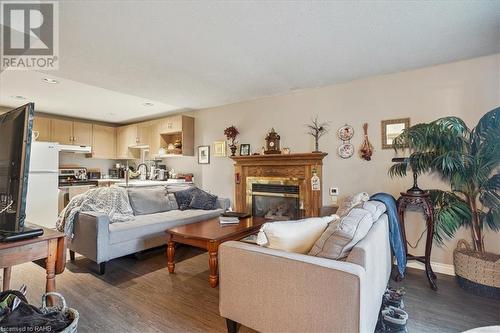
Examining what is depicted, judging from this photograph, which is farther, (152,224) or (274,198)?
Answer: (274,198)

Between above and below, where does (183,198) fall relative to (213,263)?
above

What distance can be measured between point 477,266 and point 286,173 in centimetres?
227

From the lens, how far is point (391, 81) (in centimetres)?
Answer: 302

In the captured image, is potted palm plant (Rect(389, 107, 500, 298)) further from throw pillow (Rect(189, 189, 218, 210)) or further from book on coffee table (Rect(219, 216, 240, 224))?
throw pillow (Rect(189, 189, 218, 210))

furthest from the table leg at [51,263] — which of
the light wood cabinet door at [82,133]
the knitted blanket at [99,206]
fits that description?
the light wood cabinet door at [82,133]

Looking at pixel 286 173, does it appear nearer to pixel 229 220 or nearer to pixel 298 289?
pixel 229 220

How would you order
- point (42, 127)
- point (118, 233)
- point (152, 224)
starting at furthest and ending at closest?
1. point (42, 127)
2. point (152, 224)
3. point (118, 233)

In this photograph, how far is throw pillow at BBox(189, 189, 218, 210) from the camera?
13.0ft

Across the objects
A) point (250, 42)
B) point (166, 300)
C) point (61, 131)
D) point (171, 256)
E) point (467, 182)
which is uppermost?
point (250, 42)

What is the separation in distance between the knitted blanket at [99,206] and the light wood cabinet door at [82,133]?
2.78 meters

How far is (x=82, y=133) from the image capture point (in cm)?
548

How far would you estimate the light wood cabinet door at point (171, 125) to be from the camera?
4.82m

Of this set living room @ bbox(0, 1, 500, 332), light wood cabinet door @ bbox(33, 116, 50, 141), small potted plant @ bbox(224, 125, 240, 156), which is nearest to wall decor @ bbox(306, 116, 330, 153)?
living room @ bbox(0, 1, 500, 332)

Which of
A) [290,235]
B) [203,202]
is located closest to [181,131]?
[203,202]
